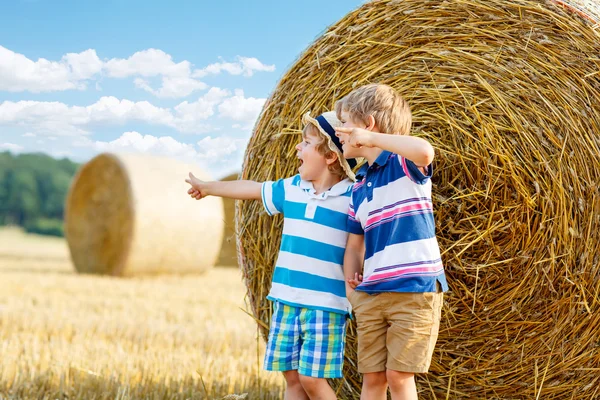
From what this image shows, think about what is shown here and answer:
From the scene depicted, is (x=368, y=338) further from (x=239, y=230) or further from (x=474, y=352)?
(x=239, y=230)

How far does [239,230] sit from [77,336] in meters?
1.66

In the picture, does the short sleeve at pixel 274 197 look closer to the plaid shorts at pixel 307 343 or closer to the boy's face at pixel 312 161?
the boy's face at pixel 312 161

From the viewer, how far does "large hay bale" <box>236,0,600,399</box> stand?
2662 mm

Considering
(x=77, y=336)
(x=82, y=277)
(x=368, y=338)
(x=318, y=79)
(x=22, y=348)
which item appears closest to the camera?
(x=368, y=338)

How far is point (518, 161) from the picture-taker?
8.80 ft

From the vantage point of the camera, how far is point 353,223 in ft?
8.24

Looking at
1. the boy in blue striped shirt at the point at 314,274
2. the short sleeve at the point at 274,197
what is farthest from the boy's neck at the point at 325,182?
the short sleeve at the point at 274,197

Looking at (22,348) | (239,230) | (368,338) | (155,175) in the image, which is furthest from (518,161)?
(155,175)

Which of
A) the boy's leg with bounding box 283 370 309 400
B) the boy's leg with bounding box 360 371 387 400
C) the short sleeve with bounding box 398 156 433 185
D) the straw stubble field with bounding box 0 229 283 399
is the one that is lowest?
the straw stubble field with bounding box 0 229 283 399

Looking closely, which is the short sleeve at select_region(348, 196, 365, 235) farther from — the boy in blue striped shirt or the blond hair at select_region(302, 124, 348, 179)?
the blond hair at select_region(302, 124, 348, 179)

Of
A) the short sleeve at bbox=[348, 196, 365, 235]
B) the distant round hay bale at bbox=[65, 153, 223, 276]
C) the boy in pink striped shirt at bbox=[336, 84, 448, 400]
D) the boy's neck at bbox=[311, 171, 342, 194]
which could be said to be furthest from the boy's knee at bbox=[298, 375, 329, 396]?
the distant round hay bale at bbox=[65, 153, 223, 276]

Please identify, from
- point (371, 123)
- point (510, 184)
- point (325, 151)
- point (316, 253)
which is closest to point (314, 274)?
point (316, 253)

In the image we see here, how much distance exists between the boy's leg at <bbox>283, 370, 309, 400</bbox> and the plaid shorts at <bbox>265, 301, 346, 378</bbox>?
57 mm

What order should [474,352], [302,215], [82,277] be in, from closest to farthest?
[302,215], [474,352], [82,277]
